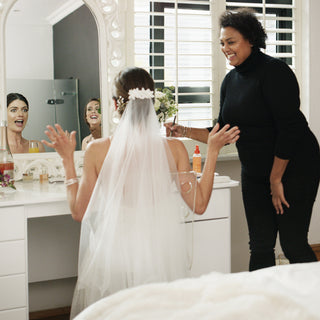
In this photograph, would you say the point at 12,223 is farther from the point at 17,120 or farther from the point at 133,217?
the point at 17,120

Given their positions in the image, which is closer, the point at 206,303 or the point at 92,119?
the point at 206,303

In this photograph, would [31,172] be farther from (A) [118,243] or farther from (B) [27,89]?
(A) [118,243]

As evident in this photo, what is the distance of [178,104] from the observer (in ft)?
10.6

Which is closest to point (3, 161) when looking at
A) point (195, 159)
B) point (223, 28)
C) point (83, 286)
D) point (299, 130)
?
point (83, 286)

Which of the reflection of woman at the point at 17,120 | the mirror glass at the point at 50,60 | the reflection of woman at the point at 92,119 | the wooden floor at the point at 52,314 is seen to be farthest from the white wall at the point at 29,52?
the wooden floor at the point at 52,314

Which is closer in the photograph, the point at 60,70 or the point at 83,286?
the point at 83,286

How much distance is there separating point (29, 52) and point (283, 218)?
1.52 meters

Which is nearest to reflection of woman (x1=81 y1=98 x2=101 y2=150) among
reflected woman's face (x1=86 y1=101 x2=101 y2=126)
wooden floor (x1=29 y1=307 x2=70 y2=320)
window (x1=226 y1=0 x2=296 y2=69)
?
reflected woman's face (x1=86 y1=101 x2=101 y2=126)

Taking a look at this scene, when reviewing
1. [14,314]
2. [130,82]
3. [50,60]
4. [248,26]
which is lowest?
[14,314]

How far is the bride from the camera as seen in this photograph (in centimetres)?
191

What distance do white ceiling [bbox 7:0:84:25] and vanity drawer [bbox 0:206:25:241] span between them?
40.9 inches

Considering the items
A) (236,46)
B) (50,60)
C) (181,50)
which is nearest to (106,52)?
(50,60)

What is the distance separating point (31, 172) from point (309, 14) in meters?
2.16

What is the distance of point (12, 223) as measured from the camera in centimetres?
214
